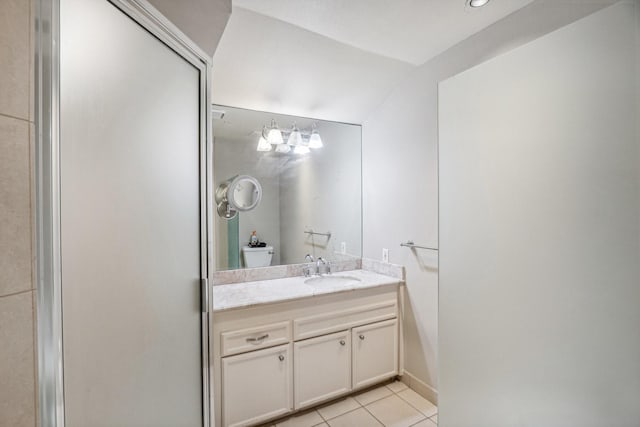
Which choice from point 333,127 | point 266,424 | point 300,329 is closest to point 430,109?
point 333,127

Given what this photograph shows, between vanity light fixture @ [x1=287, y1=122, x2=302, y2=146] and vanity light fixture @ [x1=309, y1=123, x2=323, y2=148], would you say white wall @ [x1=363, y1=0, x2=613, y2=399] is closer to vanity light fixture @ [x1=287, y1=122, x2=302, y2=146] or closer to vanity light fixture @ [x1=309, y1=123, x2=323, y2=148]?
vanity light fixture @ [x1=309, y1=123, x2=323, y2=148]

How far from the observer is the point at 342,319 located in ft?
6.73

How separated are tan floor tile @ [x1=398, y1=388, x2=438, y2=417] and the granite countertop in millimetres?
817

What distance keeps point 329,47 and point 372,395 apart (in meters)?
2.47

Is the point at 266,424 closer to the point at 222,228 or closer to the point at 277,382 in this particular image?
the point at 277,382

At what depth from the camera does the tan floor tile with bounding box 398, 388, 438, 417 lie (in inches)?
77.6

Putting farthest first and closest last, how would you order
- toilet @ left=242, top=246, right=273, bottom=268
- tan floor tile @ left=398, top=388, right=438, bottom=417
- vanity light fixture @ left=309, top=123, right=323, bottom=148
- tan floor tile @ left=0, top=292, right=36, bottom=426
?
vanity light fixture @ left=309, top=123, right=323, bottom=148, toilet @ left=242, top=246, right=273, bottom=268, tan floor tile @ left=398, top=388, right=438, bottom=417, tan floor tile @ left=0, top=292, right=36, bottom=426

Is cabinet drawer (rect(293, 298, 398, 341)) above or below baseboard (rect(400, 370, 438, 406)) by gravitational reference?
above

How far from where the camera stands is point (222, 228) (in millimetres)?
2236

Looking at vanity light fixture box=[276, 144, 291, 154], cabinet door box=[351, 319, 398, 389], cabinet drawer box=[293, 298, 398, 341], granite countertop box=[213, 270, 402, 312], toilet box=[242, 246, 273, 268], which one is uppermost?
vanity light fixture box=[276, 144, 291, 154]

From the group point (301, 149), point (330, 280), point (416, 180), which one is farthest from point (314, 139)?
point (330, 280)

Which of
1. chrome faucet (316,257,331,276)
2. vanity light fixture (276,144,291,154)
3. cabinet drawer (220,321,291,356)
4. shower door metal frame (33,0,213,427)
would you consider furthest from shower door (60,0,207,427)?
chrome faucet (316,257,331,276)

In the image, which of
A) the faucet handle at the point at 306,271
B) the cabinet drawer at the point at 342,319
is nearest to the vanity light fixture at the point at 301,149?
the faucet handle at the point at 306,271

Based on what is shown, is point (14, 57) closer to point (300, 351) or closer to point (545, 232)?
point (545, 232)
